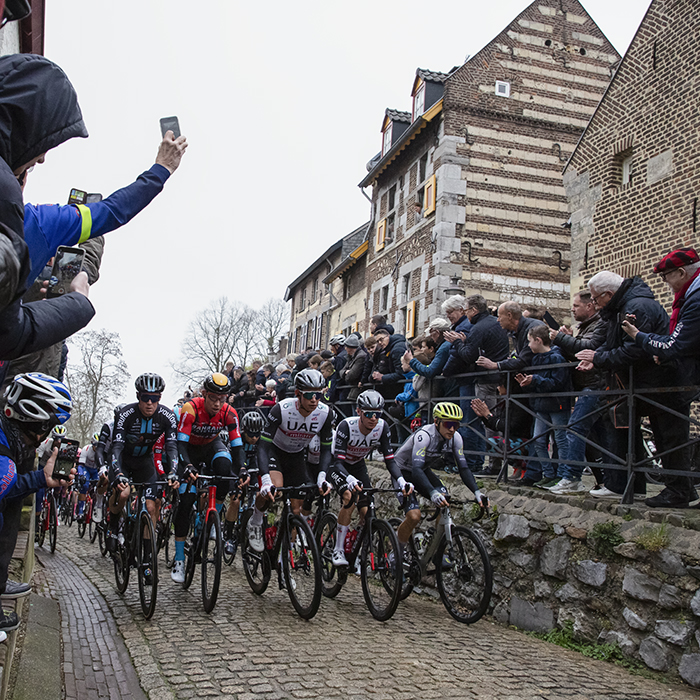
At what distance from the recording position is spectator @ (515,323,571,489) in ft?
25.3

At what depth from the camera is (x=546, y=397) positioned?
306 inches

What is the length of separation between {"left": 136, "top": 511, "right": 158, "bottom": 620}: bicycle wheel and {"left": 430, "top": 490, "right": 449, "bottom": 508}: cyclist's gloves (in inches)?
114

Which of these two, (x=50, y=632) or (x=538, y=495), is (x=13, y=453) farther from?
(x=538, y=495)

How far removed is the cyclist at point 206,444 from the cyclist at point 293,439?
38 cm

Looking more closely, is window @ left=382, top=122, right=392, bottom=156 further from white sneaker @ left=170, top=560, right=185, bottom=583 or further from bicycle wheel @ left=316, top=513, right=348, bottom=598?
white sneaker @ left=170, top=560, right=185, bottom=583

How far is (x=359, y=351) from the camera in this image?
12.2m

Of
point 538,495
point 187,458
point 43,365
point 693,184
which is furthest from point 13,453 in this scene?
point 693,184

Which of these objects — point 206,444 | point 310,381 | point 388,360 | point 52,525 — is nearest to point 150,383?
point 206,444

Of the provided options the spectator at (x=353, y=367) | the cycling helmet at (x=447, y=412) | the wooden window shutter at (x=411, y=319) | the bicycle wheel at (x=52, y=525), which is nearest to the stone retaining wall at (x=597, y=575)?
the cycling helmet at (x=447, y=412)

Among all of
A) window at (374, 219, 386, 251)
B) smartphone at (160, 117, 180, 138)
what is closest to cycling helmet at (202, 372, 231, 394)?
smartphone at (160, 117, 180, 138)

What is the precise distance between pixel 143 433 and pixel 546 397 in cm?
474

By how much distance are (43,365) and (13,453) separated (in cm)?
274

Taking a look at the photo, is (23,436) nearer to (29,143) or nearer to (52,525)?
(29,143)

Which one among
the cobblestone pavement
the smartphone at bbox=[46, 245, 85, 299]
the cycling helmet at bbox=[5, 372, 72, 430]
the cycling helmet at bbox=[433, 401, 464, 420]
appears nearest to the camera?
the smartphone at bbox=[46, 245, 85, 299]
